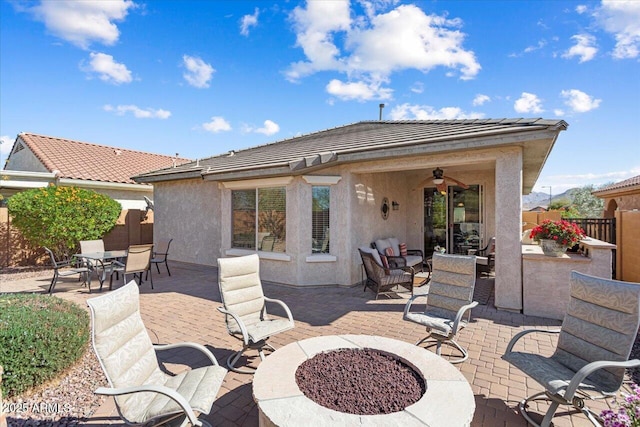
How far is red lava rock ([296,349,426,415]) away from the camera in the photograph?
8.04ft

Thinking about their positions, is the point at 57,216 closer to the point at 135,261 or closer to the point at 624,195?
the point at 135,261

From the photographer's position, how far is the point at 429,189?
12.3 m

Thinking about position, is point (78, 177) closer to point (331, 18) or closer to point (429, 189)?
point (331, 18)

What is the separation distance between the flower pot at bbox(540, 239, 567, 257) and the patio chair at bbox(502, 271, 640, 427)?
315 centimetres

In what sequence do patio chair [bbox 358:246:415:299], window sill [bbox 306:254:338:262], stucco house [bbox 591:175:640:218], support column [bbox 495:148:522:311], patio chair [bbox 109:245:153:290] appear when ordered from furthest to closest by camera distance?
stucco house [bbox 591:175:640:218] → window sill [bbox 306:254:338:262] → patio chair [bbox 109:245:153:290] → patio chair [bbox 358:246:415:299] → support column [bbox 495:148:522:311]

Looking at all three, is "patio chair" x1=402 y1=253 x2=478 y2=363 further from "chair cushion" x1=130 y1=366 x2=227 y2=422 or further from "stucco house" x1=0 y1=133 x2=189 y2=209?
"stucco house" x1=0 y1=133 x2=189 y2=209

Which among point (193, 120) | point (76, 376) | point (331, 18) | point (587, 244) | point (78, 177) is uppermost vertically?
point (331, 18)

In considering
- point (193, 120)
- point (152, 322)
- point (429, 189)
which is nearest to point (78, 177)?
point (193, 120)

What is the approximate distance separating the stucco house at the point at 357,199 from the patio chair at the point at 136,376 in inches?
222

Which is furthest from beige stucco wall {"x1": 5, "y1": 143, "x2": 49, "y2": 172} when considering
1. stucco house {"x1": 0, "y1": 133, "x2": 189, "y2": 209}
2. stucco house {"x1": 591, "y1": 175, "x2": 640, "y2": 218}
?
stucco house {"x1": 591, "y1": 175, "x2": 640, "y2": 218}

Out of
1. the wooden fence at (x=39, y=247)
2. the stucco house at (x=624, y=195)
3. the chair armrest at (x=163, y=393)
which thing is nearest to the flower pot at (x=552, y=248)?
the chair armrest at (x=163, y=393)

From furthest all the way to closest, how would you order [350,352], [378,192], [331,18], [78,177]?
[78,177], [378,192], [331,18], [350,352]

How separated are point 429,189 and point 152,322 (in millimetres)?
10640

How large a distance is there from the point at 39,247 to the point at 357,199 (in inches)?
529
